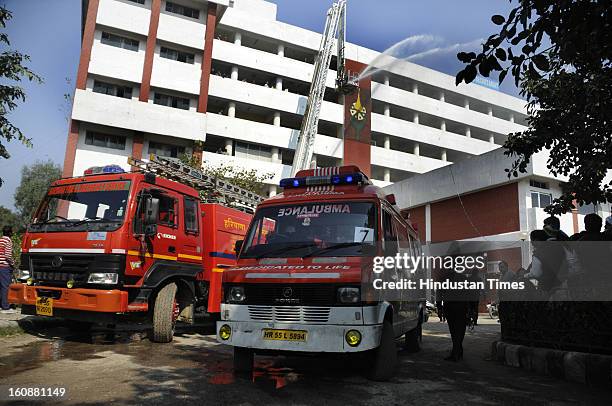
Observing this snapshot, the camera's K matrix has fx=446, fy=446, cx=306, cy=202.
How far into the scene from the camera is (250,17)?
3494 centimetres

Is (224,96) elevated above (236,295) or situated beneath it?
elevated above

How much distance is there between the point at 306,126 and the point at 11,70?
24782 millimetres

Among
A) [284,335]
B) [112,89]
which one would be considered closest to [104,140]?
[112,89]

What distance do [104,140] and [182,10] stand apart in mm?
11332

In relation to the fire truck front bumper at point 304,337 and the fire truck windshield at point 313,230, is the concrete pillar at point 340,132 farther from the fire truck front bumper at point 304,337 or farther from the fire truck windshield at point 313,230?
the fire truck front bumper at point 304,337

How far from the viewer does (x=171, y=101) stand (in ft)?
101

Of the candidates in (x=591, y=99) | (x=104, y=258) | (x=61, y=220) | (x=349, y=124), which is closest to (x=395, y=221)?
(x=591, y=99)

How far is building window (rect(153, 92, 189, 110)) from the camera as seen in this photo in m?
30.5

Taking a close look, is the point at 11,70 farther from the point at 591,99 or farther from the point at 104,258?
the point at 591,99

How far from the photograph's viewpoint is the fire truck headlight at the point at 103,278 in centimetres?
695

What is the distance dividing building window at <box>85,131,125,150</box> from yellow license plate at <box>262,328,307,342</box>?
27.4 metres

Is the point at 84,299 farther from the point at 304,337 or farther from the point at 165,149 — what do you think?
the point at 165,149

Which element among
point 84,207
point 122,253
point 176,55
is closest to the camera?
point 122,253

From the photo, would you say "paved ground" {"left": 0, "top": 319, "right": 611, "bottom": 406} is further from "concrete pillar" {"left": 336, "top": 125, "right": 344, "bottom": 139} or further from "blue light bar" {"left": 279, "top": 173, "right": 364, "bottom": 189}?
"concrete pillar" {"left": 336, "top": 125, "right": 344, "bottom": 139}
